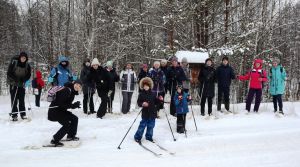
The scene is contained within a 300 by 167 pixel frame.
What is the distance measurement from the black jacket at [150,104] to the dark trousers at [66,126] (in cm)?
172

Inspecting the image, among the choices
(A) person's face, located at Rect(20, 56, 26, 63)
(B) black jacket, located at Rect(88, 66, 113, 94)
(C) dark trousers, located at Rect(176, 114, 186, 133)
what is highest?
(A) person's face, located at Rect(20, 56, 26, 63)

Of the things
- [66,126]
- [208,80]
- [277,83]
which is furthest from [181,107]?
[277,83]

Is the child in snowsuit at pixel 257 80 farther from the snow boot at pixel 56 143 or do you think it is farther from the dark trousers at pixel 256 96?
the snow boot at pixel 56 143

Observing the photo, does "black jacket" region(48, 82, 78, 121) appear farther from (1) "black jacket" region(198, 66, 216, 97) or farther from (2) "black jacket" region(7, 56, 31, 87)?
(1) "black jacket" region(198, 66, 216, 97)

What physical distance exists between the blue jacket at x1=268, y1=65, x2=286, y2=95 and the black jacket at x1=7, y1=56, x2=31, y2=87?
8109 mm

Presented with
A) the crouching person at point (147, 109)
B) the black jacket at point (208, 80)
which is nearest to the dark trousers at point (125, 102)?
the black jacket at point (208, 80)

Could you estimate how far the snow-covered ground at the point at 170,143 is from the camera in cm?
707

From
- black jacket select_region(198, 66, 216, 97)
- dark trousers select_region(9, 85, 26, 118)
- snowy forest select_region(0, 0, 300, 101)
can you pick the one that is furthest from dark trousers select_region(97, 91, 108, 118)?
snowy forest select_region(0, 0, 300, 101)

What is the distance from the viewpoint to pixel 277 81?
11570 mm

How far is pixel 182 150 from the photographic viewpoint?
7965 mm

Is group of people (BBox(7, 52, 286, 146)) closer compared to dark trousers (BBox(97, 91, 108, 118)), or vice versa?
group of people (BBox(7, 52, 286, 146))

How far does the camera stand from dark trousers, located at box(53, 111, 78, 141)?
316 inches

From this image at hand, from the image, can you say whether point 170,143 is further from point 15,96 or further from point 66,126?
point 15,96

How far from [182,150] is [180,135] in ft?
4.05
